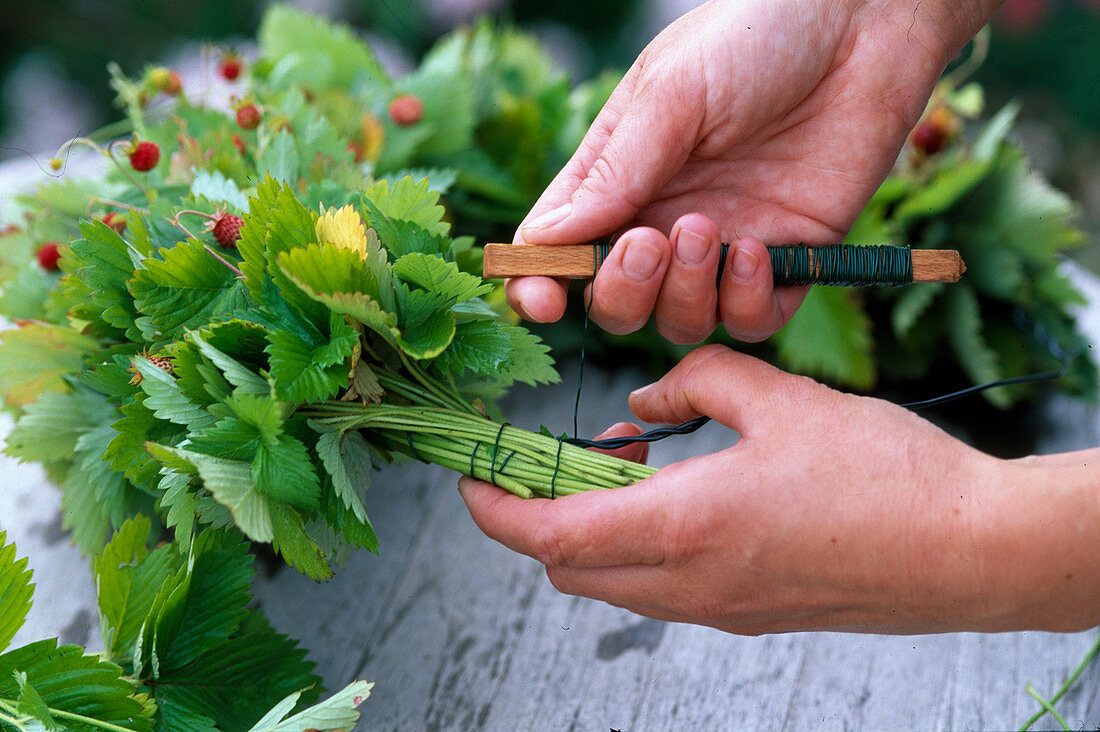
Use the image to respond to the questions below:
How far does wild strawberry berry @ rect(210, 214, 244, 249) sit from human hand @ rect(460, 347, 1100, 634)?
1.30ft

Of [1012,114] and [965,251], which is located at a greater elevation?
[1012,114]

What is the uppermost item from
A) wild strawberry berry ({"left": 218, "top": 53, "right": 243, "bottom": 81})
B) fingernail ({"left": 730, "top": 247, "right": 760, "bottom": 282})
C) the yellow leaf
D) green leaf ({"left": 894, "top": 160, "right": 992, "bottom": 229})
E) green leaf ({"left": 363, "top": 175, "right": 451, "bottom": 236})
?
green leaf ({"left": 894, "top": 160, "right": 992, "bottom": 229})

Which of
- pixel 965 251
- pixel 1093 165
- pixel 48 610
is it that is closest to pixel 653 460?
pixel 965 251

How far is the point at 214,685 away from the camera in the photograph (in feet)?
2.35

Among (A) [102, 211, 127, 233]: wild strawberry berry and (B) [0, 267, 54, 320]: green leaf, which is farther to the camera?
(B) [0, 267, 54, 320]: green leaf

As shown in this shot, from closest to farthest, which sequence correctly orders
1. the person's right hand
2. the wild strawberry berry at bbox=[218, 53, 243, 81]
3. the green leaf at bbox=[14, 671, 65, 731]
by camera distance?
1. the green leaf at bbox=[14, 671, 65, 731]
2. the person's right hand
3. the wild strawberry berry at bbox=[218, 53, 243, 81]

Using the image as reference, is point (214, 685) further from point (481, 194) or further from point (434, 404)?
point (481, 194)

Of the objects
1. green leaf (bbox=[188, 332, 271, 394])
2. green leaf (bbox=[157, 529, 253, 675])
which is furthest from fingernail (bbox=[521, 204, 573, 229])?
green leaf (bbox=[157, 529, 253, 675])

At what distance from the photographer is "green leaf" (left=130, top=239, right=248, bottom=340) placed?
0.71 m

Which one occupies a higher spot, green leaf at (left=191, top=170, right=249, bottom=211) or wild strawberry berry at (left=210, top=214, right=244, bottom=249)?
green leaf at (left=191, top=170, right=249, bottom=211)

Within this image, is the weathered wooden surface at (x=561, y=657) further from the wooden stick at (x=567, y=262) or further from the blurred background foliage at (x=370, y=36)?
the blurred background foliage at (x=370, y=36)

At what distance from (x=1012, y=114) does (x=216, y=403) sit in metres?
1.27

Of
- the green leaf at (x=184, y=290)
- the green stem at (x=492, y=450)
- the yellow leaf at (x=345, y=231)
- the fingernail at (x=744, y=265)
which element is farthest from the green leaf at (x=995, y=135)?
the green leaf at (x=184, y=290)

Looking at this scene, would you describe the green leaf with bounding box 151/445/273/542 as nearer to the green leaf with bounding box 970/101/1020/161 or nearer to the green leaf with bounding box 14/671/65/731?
the green leaf with bounding box 14/671/65/731
